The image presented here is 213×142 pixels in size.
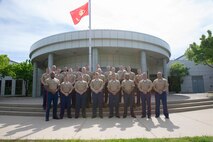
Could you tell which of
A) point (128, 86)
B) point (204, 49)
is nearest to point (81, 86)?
point (128, 86)

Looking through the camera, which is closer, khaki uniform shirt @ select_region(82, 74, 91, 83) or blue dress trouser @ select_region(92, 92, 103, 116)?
blue dress trouser @ select_region(92, 92, 103, 116)

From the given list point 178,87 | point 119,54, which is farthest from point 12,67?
point 178,87

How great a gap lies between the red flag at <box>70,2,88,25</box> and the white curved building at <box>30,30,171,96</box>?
3.16 m

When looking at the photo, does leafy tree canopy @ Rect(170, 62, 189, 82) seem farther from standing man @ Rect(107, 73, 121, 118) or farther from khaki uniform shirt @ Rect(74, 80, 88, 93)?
khaki uniform shirt @ Rect(74, 80, 88, 93)

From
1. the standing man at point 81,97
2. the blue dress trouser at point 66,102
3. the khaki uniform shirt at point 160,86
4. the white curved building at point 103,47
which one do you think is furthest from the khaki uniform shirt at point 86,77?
the white curved building at point 103,47

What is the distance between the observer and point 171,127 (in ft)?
19.1

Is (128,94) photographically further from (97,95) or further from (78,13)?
(78,13)

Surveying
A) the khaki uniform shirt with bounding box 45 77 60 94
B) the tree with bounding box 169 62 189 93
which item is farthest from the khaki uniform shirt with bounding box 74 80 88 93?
the tree with bounding box 169 62 189 93

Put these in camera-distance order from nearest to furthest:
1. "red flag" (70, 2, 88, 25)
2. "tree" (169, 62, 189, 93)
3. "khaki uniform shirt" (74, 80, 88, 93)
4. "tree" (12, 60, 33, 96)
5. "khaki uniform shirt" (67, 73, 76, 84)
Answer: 1. "khaki uniform shirt" (74, 80, 88, 93)
2. "khaki uniform shirt" (67, 73, 76, 84)
3. "red flag" (70, 2, 88, 25)
4. "tree" (12, 60, 33, 96)
5. "tree" (169, 62, 189, 93)

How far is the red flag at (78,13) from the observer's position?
12018 millimetres

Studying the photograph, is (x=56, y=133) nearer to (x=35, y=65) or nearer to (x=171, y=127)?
(x=171, y=127)

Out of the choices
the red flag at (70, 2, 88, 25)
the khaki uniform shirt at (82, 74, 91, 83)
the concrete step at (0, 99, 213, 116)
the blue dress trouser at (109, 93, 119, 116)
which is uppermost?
the red flag at (70, 2, 88, 25)

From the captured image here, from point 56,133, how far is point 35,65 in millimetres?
18333

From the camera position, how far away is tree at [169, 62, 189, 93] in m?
29.1
